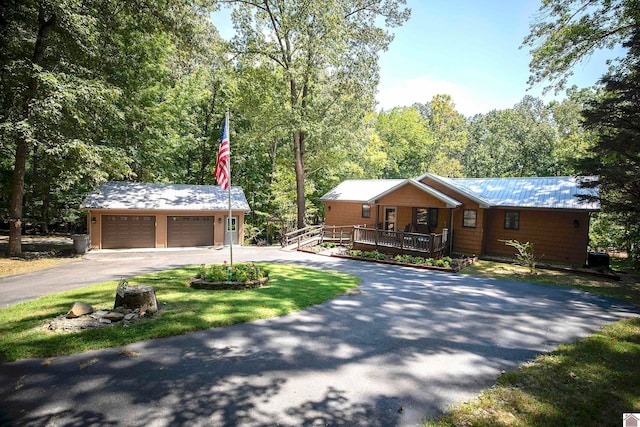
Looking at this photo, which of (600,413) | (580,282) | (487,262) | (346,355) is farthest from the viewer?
(487,262)

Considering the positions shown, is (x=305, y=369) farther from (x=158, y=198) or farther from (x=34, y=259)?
(x=158, y=198)

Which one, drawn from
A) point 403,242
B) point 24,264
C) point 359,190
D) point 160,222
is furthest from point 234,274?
point 359,190

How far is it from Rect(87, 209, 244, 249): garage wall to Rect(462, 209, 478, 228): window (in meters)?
13.6

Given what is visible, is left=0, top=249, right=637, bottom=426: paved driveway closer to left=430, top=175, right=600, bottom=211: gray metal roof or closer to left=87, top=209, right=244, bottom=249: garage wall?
left=430, top=175, right=600, bottom=211: gray metal roof

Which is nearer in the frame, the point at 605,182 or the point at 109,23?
the point at 605,182

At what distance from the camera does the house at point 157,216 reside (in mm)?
18766

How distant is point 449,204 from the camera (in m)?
16.6

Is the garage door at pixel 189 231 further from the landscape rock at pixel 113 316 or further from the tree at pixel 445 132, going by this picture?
the tree at pixel 445 132

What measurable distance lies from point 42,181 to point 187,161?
37.2 feet

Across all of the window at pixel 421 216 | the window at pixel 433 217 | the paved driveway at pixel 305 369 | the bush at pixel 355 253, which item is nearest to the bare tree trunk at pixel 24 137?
the paved driveway at pixel 305 369

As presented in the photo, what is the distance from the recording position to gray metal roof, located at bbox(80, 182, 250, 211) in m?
18.9

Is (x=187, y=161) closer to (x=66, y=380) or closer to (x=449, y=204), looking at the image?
(x=449, y=204)

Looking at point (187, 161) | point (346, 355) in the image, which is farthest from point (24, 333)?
point (187, 161)

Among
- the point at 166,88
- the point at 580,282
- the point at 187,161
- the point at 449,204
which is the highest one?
the point at 166,88
